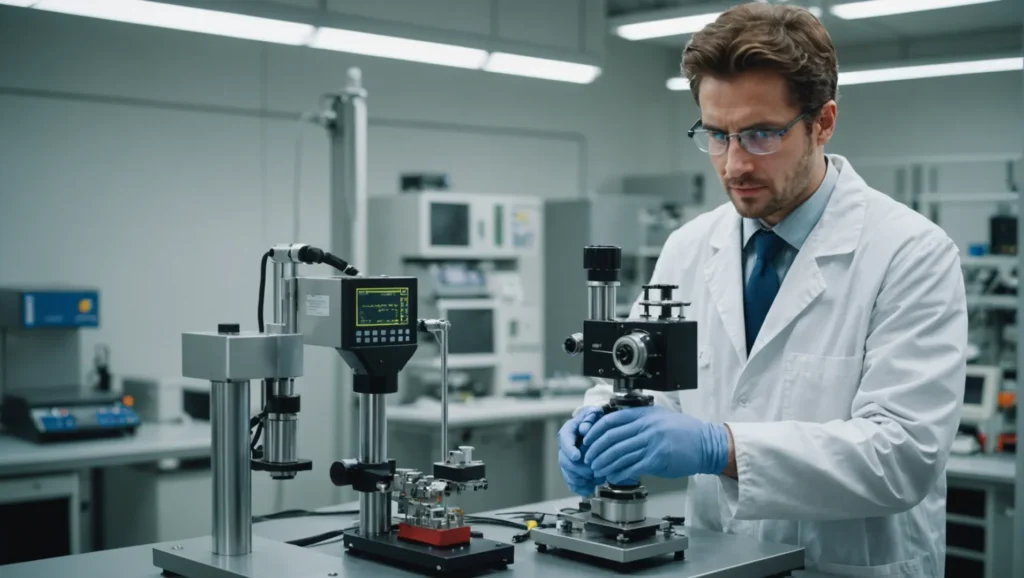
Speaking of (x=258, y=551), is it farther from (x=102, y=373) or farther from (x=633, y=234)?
(x=633, y=234)

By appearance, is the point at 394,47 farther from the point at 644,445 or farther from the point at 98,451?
the point at 644,445

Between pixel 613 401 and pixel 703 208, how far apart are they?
19.8 ft

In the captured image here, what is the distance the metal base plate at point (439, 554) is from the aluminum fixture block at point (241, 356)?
0.89 ft

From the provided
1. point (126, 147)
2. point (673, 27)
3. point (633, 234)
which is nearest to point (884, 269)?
point (673, 27)

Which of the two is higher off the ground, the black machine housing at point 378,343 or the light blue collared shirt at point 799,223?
the light blue collared shirt at point 799,223

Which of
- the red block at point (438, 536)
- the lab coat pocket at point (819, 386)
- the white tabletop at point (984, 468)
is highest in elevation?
the lab coat pocket at point (819, 386)

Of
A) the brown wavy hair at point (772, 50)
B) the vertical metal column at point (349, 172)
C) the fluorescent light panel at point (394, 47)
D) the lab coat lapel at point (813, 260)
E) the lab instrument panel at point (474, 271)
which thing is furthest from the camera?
the lab instrument panel at point (474, 271)

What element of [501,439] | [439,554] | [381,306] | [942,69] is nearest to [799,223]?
[381,306]

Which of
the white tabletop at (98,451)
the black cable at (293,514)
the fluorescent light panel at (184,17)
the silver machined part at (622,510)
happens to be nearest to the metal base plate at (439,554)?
the silver machined part at (622,510)

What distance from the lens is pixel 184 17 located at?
3.16 m

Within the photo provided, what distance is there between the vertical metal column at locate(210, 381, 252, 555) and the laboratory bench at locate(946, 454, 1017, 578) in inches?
111

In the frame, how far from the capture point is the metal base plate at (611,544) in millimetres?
1346

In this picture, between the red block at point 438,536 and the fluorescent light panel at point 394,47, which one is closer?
the red block at point 438,536

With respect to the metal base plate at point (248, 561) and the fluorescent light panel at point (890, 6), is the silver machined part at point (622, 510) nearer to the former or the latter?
the metal base plate at point (248, 561)
